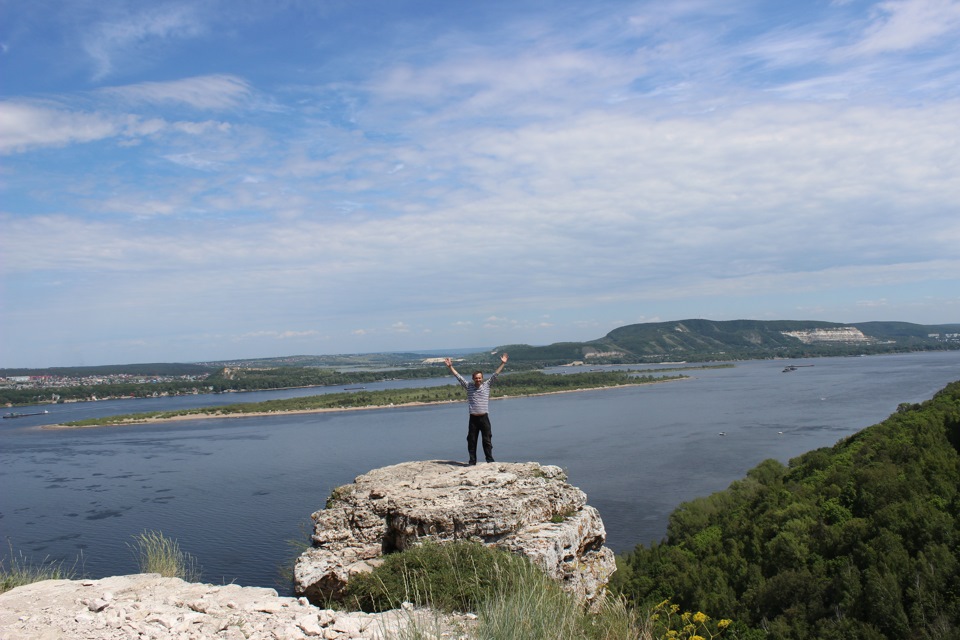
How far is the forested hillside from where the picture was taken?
13.1m

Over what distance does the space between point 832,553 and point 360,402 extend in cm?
6831

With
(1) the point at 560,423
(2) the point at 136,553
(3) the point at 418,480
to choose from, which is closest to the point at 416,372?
(1) the point at 560,423

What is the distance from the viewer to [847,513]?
17.9 metres

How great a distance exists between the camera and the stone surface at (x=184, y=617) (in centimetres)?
480

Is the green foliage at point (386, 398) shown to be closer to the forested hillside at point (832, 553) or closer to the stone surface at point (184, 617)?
the forested hillside at point (832, 553)

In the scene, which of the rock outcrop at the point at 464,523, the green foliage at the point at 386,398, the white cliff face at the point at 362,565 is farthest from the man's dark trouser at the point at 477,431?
the green foliage at the point at 386,398

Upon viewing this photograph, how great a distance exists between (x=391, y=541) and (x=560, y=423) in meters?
47.6

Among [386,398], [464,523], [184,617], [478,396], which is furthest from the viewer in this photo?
[386,398]

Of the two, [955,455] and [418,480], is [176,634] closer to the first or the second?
[418,480]

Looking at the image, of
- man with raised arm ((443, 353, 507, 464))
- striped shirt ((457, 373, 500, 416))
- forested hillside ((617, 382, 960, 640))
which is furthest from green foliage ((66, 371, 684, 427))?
striped shirt ((457, 373, 500, 416))

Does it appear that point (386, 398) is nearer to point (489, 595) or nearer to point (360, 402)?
point (360, 402)

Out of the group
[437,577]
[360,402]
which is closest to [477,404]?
[437,577]

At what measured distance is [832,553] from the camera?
1614 cm

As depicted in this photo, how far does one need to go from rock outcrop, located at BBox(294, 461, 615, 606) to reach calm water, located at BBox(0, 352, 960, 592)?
7931 mm
